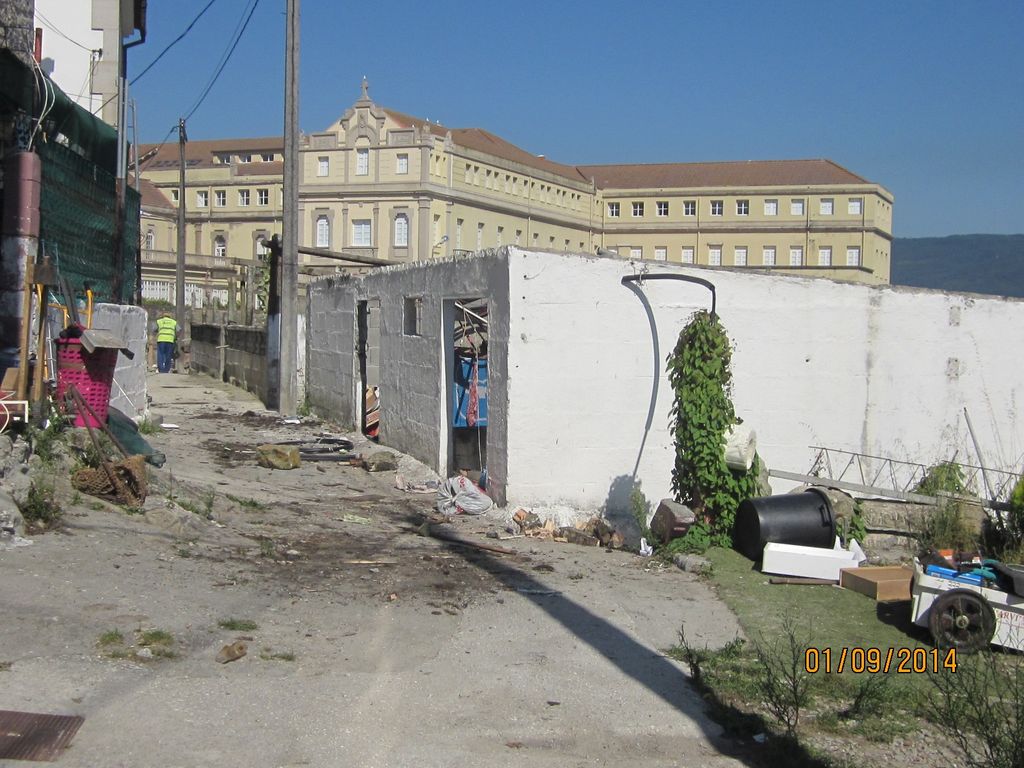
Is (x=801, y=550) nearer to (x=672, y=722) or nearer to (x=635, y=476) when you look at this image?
(x=635, y=476)

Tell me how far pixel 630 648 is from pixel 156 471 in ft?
15.3

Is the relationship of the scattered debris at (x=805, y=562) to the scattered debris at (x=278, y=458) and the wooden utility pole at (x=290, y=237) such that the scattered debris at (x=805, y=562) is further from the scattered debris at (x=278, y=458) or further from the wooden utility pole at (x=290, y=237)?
the wooden utility pole at (x=290, y=237)

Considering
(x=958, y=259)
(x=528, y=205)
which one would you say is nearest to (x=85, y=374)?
(x=528, y=205)

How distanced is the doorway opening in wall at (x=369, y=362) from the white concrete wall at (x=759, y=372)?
5.57m

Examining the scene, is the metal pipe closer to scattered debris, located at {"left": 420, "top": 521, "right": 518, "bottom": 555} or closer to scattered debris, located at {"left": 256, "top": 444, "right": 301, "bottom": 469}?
scattered debris, located at {"left": 420, "top": 521, "right": 518, "bottom": 555}

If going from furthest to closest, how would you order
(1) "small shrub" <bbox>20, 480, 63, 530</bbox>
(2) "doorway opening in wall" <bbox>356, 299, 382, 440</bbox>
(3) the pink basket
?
(2) "doorway opening in wall" <bbox>356, 299, 382, 440</bbox> < (3) the pink basket < (1) "small shrub" <bbox>20, 480, 63, 530</bbox>

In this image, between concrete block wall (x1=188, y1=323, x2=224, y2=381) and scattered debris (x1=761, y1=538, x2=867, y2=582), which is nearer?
scattered debris (x1=761, y1=538, x2=867, y2=582)

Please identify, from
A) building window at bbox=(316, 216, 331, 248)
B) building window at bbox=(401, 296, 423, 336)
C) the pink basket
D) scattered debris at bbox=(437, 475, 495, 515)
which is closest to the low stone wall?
building window at bbox=(401, 296, 423, 336)

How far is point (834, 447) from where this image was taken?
38.9 ft

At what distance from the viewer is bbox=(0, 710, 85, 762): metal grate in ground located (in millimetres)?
4130

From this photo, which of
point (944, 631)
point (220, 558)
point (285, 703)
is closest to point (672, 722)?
point (285, 703)

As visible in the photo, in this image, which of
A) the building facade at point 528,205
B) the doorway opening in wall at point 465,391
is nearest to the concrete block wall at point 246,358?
the doorway opening in wall at point 465,391

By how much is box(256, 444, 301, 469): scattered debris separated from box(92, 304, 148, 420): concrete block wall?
175 cm

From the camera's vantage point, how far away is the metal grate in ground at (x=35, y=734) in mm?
4130
